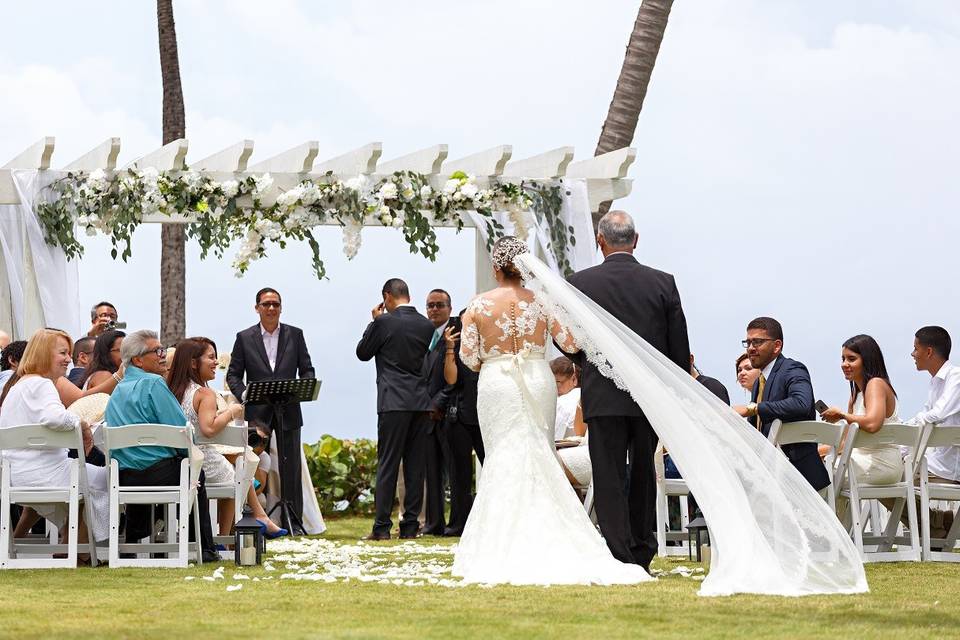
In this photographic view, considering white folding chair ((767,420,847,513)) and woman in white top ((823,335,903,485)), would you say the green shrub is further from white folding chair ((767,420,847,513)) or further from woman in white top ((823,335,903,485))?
white folding chair ((767,420,847,513))

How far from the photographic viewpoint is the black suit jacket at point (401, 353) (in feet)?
41.7

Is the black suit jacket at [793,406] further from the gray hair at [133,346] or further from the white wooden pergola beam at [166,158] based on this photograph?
the white wooden pergola beam at [166,158]

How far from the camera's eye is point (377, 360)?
1288 centimetres

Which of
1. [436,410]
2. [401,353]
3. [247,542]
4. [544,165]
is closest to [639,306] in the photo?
[247,542]

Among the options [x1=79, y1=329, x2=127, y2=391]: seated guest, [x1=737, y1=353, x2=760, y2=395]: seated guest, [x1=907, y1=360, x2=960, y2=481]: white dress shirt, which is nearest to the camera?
[x1=907, y1=360, x2=960, y2=481]: white dress shirt

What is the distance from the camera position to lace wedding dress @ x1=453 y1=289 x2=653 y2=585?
8.10m

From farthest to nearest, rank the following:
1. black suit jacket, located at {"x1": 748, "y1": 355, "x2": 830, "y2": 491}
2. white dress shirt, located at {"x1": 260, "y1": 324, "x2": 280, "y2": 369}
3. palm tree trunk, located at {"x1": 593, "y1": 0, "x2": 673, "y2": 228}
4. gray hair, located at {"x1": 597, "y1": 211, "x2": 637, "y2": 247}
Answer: palm tree trunk, located at {"x1": 593, "y1": 0, "x2": 673, "y2": 228}
white dress shirt, located at {"x1": 260, "y1": 324, "x2": 280, "y2": 369}
black suit jacket, located at {"x1": 748, "y1": 355, "x2": 830, "y2": 491}
gray hair, located at {"x1": 597, "y1": 211, "x2": 637, "y2": 247}

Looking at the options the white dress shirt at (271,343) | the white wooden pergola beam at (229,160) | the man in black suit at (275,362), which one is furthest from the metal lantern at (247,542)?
the white wooden pergola beam at (229,160)

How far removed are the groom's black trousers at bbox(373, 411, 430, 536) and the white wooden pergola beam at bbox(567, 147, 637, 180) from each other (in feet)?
9.59

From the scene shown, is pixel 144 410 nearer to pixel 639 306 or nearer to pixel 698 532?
pixel 639 306

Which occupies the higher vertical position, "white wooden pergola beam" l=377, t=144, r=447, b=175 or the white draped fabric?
"white wooden pergola beam" l=377, t=144, r=447, b=175

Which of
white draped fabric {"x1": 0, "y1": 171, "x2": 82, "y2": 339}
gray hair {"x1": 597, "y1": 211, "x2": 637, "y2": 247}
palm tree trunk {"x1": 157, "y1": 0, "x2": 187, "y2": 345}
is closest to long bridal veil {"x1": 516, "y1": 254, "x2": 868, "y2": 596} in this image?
gray hair {"x1": 597, "y1": 211, "x2": 637, "y2": 247}

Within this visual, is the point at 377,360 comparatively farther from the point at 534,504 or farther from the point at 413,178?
the point at 534,504

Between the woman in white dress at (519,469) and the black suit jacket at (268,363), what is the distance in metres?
4.71
